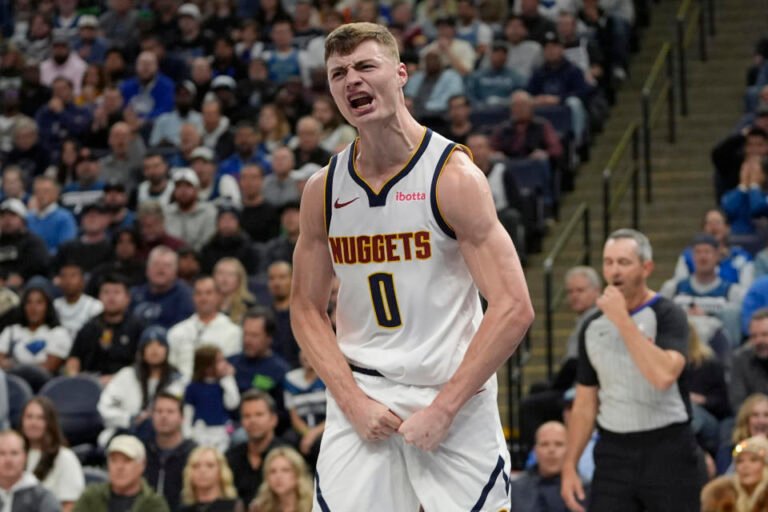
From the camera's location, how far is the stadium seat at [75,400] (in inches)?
445

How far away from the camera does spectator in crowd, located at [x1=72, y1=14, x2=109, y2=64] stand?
61.8 ft

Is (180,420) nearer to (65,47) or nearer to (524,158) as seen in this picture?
(524,158)

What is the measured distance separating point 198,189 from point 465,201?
10281mm

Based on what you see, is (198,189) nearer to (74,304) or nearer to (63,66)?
(74,304)

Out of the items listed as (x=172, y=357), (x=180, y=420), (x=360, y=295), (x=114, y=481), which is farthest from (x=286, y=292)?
(x=360, y=295)

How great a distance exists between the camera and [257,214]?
13.8 m

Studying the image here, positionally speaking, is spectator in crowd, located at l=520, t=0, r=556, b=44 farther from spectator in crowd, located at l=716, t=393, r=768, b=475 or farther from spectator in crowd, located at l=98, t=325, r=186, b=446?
spectator in crowd, located at l=716, t=393, r=768, b=475

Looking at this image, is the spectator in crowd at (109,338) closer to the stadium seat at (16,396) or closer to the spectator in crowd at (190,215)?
the stadium seat at (16,396)

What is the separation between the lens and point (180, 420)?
33.9ft

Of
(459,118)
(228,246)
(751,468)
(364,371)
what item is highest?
(459,118)

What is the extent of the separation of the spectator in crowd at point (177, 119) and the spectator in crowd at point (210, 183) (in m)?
1.61

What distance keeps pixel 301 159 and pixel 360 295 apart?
32.7 ft

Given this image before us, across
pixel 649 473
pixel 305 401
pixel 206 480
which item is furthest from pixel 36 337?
pixel 649 473

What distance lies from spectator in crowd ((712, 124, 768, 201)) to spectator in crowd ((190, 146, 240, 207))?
4631 mm
